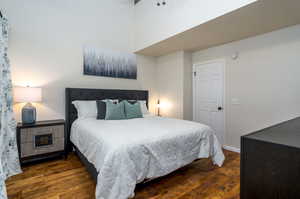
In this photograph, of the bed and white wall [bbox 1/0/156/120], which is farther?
white wall [bbox 1/0/156/120]

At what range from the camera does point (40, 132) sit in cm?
256

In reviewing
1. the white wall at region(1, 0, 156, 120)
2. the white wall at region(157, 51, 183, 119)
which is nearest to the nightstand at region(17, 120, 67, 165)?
the white wall at region(1, 0, 156, 120)

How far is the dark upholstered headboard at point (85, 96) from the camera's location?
120 inches

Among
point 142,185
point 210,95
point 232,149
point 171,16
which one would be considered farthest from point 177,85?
point 142,185

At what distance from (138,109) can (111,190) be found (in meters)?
1.85

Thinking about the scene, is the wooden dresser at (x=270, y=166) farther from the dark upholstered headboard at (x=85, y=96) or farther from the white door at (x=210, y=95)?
the dark upholstered headboard at (x=85, y=96)

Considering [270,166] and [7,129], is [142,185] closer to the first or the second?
[270,166]

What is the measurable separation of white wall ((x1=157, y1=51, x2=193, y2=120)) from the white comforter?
5.11ft

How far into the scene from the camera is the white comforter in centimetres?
150

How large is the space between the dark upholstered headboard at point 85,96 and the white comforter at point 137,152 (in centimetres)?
83

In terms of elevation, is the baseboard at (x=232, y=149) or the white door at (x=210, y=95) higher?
the white door at (x=210, y=95)

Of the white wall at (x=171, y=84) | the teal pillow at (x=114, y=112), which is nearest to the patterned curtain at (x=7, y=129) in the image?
the teal pillow at (x=114, y=112)

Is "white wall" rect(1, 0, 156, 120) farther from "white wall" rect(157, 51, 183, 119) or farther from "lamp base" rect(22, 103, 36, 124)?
"white wall" rect(157, 51, 183, 119)

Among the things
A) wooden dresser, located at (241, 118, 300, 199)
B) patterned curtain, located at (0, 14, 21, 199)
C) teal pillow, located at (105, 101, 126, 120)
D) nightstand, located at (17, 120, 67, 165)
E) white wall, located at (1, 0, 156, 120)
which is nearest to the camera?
wooden dresser, located at (241, 118, 300, 199)
